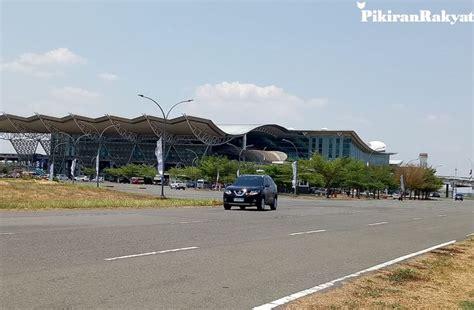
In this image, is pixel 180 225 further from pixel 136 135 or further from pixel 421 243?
pixel 136 135

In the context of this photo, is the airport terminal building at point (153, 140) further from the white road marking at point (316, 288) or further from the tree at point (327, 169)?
the white road marking at point (316, 288)

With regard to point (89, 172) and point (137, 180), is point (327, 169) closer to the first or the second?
point (137, 180)

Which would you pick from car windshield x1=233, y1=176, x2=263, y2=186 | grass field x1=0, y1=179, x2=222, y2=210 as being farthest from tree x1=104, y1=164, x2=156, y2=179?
car windshield x1=233, y1=176, x2=263, y2=186

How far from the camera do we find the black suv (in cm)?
2972

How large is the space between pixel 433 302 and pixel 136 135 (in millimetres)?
133083

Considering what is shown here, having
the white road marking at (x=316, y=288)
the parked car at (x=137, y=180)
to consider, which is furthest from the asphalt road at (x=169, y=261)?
the parked car at (x=137, y=180)

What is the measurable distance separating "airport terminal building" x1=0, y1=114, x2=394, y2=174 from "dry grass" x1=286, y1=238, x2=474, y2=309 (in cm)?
11225

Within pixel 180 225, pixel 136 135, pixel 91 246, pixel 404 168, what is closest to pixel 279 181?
pixel 404 168

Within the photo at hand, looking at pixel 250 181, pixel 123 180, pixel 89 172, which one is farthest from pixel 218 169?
pixel 250 181

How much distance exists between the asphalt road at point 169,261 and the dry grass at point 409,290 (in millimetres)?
574

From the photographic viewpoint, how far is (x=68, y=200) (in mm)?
31688

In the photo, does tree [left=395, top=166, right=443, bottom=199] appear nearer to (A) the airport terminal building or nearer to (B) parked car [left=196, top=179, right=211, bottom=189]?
(A) the airport terminal building

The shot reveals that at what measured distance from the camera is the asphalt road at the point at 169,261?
724 cm

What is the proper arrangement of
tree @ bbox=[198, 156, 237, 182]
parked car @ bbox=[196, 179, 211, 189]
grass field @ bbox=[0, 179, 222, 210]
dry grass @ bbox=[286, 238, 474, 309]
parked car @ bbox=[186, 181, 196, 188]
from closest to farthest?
dry grass @ bbox=[286, 238, 474, 309] < grass field @ bbox=[0, 179, 222, 210] < tree @ bbox=[198, 156, 237, 182] < parked car @ bbox=[196, 179, 211, 189] < parked car @ bbox=[186, 181, 196, 188]
